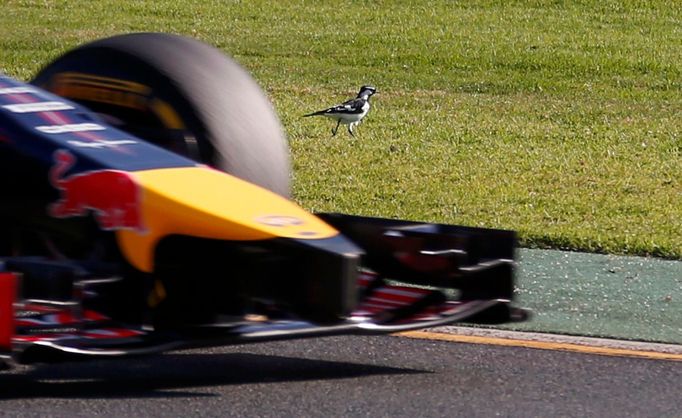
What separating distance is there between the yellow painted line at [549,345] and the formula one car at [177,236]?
0.52m

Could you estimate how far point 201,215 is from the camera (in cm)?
529

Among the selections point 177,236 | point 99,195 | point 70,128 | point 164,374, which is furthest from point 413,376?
point 70,128

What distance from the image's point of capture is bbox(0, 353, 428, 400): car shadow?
5.48 m

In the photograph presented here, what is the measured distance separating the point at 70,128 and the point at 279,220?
0.96 meters

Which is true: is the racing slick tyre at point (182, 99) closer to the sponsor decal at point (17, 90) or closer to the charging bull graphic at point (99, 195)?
the sponsor decal at point (17, 90)

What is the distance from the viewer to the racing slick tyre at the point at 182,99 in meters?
5.96

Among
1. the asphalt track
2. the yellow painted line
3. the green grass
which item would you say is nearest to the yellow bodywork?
the asphalt track

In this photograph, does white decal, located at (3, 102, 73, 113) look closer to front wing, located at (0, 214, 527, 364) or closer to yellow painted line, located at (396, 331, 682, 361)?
front wing, located at (0, 214, 527, 364)

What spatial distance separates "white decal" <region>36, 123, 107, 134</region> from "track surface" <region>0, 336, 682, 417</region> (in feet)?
2.94

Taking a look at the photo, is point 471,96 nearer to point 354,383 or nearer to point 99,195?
point 354,383

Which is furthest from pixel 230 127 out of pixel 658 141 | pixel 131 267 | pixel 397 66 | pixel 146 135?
pixel 397 66

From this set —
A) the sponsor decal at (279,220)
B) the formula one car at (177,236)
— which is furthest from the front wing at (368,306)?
the sponsor decal at (279,220)

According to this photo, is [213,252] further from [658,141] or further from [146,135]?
[658,141]

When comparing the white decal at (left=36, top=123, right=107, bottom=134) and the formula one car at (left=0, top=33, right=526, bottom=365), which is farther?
the white decal at (left=36, top=123, right=107, bottom=134)
